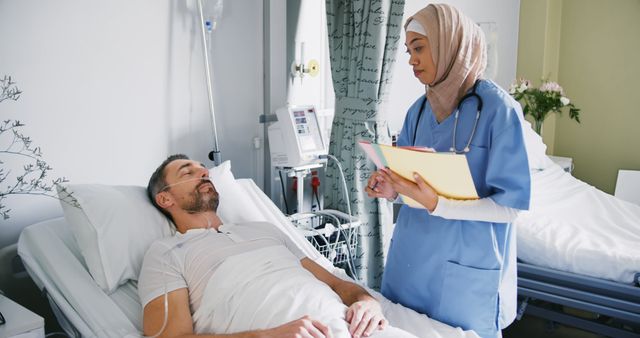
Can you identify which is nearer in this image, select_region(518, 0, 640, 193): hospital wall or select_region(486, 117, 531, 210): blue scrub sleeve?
select_region(486, 117, 531, 210): blue scrub sleeve

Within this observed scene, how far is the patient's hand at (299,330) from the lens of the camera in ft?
3.66

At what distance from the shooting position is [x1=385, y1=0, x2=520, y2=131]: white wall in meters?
3.09

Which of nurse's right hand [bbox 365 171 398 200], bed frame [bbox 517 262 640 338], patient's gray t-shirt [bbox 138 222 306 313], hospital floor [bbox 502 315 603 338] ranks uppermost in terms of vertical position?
nurse's right hand [bbox 365 171 398 200]

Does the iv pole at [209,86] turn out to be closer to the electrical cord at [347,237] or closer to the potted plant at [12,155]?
the electrical cord at [347,237]

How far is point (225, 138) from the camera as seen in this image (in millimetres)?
2275

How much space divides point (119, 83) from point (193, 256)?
84cm

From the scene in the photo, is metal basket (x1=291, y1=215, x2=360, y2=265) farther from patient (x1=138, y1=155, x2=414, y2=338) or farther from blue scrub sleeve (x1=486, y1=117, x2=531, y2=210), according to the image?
blue scrub sleeve (x1=486, y1=117, x2=531, y2=210)

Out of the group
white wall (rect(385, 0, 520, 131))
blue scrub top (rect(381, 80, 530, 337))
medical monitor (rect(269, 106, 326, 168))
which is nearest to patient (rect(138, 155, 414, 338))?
blue scrub top (rect(381, 80, 530, 337))

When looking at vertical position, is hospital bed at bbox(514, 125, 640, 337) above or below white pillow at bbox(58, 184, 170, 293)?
below

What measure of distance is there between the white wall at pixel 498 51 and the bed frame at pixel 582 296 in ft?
4.05

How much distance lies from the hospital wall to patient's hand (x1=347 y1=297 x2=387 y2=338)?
3.21m

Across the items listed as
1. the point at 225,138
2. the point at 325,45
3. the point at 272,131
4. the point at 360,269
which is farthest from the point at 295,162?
the point at 325,45

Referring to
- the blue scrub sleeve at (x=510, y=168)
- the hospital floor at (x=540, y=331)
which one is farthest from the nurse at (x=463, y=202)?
the hospital floor at (x=540, y=331)

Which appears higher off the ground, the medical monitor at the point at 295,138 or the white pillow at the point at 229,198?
the medical monitor at the point at 295,138
